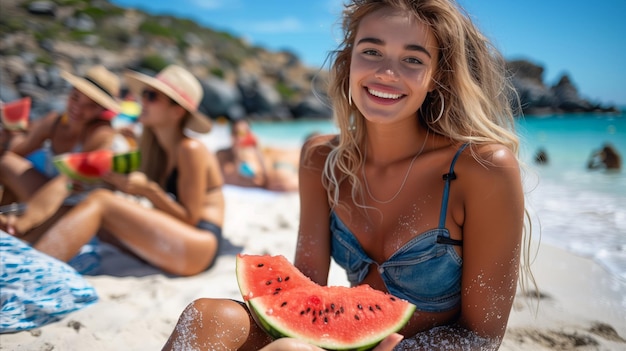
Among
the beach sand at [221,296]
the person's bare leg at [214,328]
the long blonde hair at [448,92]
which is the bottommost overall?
the beach sand at [221,296]

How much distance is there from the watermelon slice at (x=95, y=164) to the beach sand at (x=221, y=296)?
81cm

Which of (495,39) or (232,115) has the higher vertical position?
(495,39)

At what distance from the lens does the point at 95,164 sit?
3.52m

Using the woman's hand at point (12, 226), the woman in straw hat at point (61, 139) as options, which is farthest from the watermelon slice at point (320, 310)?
the woman in straw hat at point (61, 139)

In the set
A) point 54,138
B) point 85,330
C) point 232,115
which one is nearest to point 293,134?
point 232,115

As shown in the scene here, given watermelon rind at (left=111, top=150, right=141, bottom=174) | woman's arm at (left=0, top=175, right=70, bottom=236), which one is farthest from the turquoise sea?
woman's arm at (left=0, top=175, right=70, bottom=236)

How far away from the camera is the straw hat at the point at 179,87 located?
4.03 meters

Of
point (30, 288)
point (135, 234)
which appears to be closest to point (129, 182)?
point (135, 234)

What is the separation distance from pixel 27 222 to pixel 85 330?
124cm

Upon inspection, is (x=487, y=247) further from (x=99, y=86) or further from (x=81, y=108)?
(x=99, y=86)

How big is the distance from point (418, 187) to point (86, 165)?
262 cm

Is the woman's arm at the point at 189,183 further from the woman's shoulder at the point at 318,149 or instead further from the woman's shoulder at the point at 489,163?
the woman's shoulder at the point at 489,163

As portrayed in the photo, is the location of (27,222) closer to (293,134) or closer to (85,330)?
(85,330)

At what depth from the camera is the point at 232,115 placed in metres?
33.5
